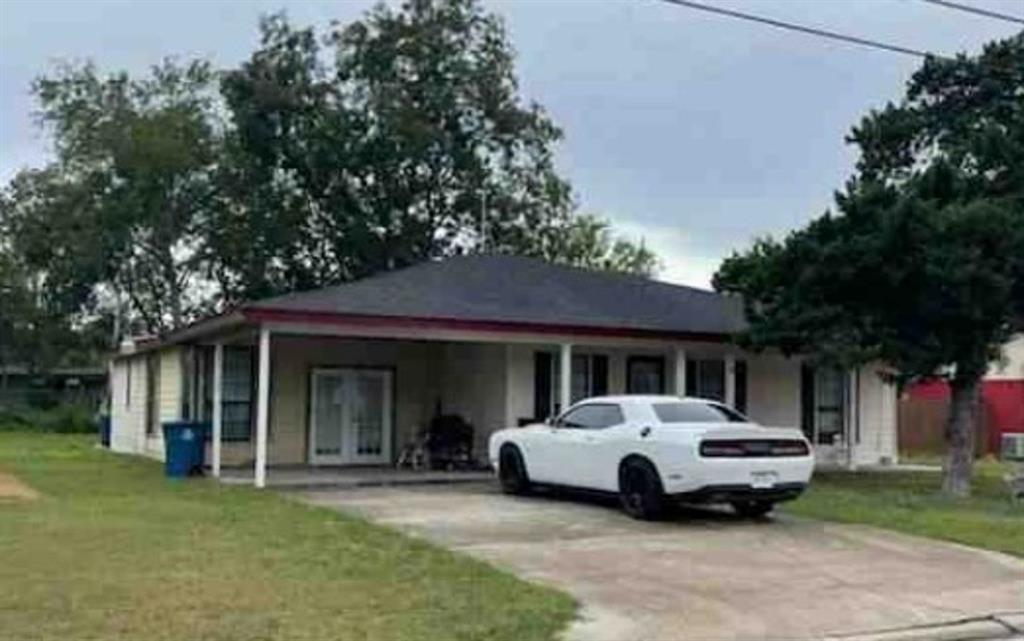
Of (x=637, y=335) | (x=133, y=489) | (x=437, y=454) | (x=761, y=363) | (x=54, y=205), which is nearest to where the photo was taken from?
(x=133, y=489)

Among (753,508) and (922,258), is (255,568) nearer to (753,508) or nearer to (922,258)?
(753,508)

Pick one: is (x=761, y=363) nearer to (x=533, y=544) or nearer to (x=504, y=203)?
(x=533, y=544)

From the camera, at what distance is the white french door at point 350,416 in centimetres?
2831

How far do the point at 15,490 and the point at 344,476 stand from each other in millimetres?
5745

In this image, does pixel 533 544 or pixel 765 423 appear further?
pixel 765 423

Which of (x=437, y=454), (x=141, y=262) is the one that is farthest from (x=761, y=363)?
(x=141, y=262)

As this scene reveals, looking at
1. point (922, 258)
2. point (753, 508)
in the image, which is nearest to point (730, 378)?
point (922, 258)

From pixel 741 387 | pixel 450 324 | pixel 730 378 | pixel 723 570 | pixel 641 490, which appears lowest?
pixel 723 570

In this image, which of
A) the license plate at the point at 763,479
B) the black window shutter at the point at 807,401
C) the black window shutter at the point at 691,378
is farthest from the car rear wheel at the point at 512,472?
the black window shutter at the point at 807,401

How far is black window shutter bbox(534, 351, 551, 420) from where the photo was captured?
27.5 meters

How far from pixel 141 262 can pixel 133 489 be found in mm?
35684

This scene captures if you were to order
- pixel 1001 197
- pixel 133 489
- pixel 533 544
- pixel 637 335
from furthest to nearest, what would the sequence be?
1. pixel 637 335
2. pixel 1001 197
3. pixel 133 489
4. pixel 533 544

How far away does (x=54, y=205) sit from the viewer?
5525 cm

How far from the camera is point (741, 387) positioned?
30.1m
